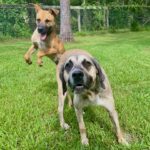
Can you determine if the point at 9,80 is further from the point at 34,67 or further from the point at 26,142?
the point at 26,142

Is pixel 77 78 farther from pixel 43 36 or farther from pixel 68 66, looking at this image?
pixel 43 36

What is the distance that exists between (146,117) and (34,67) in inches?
210

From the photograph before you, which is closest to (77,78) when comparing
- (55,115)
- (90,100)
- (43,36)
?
(90,100)

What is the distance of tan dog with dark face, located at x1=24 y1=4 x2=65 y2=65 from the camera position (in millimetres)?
6321

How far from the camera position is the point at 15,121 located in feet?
17.2

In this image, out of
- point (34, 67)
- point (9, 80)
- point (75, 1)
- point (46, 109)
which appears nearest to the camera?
point (46, 109)

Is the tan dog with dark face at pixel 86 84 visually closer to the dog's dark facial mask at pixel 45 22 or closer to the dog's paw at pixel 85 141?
the dog's paw at pixel 85 141

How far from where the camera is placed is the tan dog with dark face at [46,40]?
6.32 m

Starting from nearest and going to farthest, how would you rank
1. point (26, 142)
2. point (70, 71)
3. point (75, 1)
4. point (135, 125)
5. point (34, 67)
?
point (70, 71) → point (26, 142) → point (135, 125) → point (34, 67) → point (75, 1)

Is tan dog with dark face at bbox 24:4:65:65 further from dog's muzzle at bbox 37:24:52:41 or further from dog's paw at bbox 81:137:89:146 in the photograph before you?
dog's paw at bbox 81:137:89:146

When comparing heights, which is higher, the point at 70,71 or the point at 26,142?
the point at 70,71

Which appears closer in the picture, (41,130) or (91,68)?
(91,68)

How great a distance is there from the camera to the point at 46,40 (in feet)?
21.7

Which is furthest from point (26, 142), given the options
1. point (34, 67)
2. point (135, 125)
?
point (34, 67)
